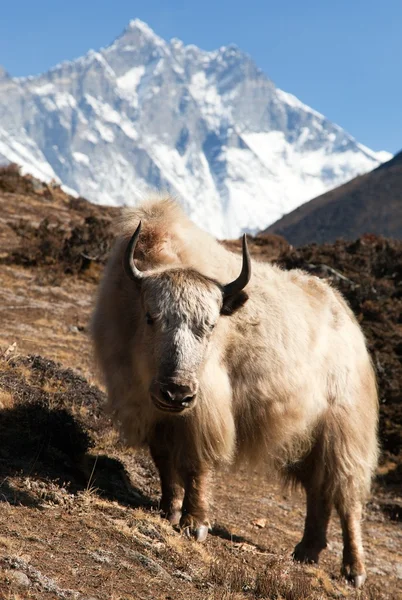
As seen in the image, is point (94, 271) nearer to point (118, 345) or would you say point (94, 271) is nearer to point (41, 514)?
point (118, 345)

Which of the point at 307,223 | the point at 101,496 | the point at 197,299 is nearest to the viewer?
the point at 197,299

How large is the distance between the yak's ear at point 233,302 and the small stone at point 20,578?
2.40m

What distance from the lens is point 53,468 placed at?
223 inches

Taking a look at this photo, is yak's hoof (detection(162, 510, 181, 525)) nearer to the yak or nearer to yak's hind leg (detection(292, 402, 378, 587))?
the yak

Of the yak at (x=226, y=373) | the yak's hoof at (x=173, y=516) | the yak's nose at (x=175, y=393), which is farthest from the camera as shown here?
the yak's hoof at (x=173, y=516)

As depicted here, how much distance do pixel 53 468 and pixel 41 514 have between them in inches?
41.0

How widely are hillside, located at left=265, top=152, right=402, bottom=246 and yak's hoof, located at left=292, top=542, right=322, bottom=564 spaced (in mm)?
91588

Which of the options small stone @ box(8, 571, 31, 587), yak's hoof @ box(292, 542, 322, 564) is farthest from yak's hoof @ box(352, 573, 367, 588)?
small stone @ box(8, 571, 31, 587)

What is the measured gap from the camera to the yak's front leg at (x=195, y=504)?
5.39 m

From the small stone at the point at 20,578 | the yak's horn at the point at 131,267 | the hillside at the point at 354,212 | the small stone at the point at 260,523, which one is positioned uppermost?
the hillside at the point at 354,212

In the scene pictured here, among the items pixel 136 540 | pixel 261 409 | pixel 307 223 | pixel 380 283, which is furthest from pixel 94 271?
pixel 307 223

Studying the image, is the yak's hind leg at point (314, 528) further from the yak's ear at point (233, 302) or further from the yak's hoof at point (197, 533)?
the yak's ear at point (233, 302)

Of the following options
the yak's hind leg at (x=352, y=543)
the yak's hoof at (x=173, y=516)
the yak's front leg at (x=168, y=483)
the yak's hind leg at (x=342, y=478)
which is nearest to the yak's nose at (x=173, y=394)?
the yak's front leg at (x=168, y=483)

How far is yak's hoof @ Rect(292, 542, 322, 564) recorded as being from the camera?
6207mm
